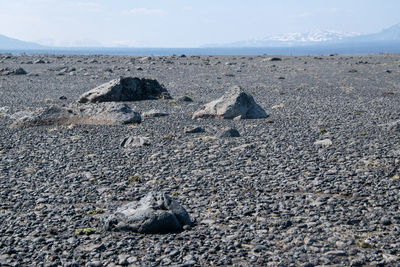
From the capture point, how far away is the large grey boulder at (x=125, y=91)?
81.5 feet

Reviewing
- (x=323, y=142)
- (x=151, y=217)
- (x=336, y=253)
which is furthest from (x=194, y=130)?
(x=336, y=253)

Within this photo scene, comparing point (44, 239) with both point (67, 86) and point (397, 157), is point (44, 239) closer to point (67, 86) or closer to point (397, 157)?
point (397, 157)

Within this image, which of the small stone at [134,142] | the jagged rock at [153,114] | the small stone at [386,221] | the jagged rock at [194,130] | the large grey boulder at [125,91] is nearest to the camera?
the small stone at [386,221]

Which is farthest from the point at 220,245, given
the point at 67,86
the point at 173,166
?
the point at 67,86

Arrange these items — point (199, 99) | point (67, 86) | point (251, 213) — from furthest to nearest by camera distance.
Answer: point (67, 86) → point (199, 99) → point (251, 213)

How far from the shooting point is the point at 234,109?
20.3m

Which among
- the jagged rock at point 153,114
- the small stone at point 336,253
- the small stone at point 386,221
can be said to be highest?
the jagged rock at point 153,114

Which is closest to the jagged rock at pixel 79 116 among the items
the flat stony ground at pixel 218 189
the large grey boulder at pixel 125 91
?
the flat stony ground at pixel 218 189

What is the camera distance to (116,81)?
2558 centimetres

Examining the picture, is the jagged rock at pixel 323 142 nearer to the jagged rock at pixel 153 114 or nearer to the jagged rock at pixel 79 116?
the jagged rock at pixel 79 116

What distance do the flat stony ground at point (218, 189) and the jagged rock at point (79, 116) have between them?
0.71m

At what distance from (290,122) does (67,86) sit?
65.4ft

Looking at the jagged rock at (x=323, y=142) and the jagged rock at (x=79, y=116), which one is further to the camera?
the jagged rock at (x=79, y=116)

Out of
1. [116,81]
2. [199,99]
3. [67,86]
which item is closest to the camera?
[116,81]
